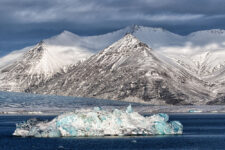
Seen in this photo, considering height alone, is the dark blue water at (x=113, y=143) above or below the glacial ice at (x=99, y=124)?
below

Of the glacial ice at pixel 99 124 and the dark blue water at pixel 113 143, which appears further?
the glacial ice at pixel 99 124

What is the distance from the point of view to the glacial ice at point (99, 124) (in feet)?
598

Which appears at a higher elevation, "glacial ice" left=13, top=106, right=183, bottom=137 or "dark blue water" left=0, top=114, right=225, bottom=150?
"glacial ice" left=13, top=106, right=183, bottom=137

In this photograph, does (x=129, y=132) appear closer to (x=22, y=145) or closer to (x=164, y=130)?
(x=164, y=130)

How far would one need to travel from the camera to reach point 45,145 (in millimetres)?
175875

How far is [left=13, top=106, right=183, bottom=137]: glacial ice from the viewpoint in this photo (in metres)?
182

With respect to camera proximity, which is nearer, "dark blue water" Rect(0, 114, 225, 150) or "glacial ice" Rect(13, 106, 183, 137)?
"dark blue water" Rect(0, 114, 225, 150)

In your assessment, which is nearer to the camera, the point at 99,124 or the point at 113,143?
the point at 113,143

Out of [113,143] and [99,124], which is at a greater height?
[99,124]

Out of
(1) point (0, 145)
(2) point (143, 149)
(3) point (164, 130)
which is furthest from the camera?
(3) point (164, 130)

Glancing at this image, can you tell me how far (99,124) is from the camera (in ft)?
603

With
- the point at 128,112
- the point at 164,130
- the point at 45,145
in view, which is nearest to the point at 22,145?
the point at 45,145

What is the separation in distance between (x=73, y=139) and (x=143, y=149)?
2510 cm

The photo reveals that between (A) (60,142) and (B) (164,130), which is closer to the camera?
(A) (60,142)
